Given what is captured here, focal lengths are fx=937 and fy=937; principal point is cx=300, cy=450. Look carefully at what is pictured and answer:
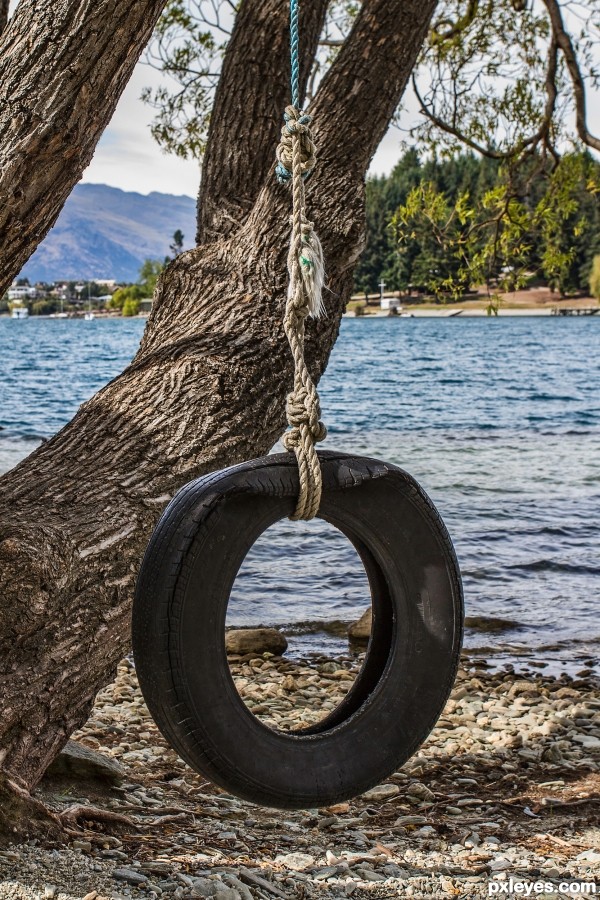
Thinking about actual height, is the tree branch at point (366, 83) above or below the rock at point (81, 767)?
above

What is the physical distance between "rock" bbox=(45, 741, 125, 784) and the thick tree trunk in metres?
2.33

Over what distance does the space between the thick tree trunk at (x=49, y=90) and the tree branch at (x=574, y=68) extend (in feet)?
16.3

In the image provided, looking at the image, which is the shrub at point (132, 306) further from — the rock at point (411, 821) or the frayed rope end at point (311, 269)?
the frayed rope end at point (311, 269)

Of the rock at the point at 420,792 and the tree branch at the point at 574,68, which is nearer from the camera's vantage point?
the rock at the point at 420,792

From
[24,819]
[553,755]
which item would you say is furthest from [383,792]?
[24,819]

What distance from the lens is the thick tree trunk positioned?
298cm

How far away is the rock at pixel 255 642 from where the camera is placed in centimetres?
786

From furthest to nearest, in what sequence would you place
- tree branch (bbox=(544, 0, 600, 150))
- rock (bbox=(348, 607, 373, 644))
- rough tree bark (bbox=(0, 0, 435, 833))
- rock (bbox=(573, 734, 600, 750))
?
rock (bbox=(348, 607, 373, 644)) → tree branch (bbox=(544, 0, 600, 150)) → rock (bbox=(573, 734, 600, 750)) → rough tree bark (bbox=(0, 0, 435, 833))

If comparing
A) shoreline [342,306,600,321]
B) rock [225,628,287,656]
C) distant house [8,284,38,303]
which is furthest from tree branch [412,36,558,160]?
distant house [8,284,38,303]

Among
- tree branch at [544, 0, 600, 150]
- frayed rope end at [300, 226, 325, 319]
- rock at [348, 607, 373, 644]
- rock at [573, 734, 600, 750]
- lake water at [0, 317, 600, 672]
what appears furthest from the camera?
lake water at [0, 317, 600, 672]

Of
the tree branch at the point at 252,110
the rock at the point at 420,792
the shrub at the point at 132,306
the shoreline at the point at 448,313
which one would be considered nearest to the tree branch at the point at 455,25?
the tree branch at the point at 252,110

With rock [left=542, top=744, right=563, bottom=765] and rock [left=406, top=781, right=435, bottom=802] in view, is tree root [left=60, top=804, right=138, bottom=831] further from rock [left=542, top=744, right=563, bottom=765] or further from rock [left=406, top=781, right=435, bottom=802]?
rock [left=542, top=744, right=563, bottom=765]

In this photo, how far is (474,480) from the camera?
52.3ft

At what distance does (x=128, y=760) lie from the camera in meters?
5.23
